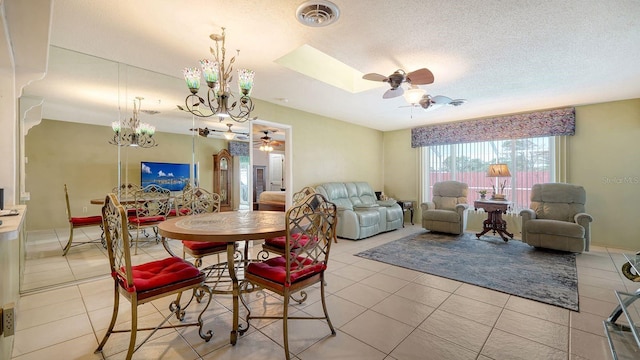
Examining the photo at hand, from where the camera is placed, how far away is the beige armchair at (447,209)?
4.98 metres

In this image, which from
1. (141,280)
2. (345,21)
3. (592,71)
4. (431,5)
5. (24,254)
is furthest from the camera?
(592,71)

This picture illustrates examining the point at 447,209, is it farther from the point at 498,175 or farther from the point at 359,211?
the point at 359,211

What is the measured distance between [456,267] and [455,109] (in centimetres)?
302

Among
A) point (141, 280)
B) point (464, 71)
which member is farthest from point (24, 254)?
point (464, 71)

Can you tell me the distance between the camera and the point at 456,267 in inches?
130

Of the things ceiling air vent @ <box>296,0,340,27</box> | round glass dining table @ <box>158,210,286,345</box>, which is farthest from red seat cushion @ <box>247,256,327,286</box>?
ceiling air vent @ <box>296,0,340,27</box>

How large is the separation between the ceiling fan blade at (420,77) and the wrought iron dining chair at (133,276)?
2608mm

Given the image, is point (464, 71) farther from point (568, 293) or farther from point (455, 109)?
point (568, 293)

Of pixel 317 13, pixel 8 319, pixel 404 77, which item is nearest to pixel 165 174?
pixel 8 319

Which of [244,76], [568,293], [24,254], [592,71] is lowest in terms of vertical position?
[568,293]

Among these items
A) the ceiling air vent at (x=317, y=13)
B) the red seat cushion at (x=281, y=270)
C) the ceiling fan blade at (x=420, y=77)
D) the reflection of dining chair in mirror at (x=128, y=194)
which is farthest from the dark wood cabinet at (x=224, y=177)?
the ceiling fan blade at (x=420, y=77)

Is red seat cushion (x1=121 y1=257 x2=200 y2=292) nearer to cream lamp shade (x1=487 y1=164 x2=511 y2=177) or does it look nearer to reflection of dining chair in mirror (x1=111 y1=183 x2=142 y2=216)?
reflection of dining chair in mirror (x1=111 y1=183 x2=142 y2=216)

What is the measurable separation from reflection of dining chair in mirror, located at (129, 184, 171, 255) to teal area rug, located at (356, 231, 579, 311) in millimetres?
2730

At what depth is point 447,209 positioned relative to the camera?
5.44 meters
